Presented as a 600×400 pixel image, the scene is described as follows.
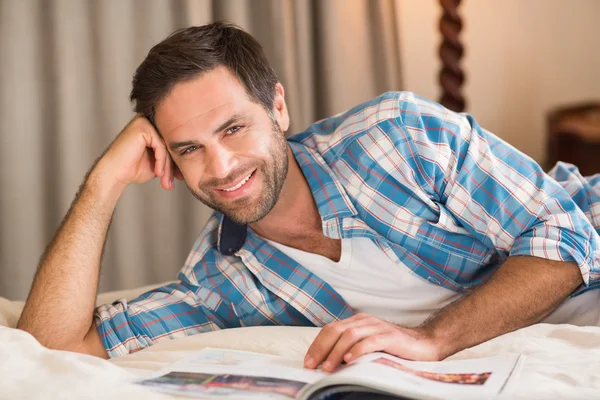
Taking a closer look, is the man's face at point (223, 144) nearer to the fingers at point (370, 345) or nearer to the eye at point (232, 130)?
the eye at point (232, 130)

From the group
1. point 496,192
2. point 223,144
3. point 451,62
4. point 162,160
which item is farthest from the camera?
point 451,62

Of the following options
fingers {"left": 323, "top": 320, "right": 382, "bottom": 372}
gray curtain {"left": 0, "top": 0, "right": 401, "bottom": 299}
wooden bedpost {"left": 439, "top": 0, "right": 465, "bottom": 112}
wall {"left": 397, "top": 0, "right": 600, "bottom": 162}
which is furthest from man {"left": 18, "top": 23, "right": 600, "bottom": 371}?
wall {"left": 397, "top": 0, "right": 600, "bottom": 162}

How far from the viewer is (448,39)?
8.63 ft

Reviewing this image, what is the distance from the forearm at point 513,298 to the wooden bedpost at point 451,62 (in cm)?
151

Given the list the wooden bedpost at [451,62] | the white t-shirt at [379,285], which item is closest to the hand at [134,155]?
the white t-shirt at [379,285]

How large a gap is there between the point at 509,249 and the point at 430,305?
191 mm

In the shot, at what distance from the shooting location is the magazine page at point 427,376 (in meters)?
0.76

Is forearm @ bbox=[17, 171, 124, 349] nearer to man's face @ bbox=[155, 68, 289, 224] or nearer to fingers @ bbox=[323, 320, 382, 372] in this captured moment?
man's face @ bbox=[155, 68, 289, 224]

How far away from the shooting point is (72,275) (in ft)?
4.40

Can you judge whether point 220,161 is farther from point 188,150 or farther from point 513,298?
point 513,298

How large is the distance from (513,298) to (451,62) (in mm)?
1613

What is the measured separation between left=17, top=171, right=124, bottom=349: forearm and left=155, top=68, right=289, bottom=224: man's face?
0.61ft

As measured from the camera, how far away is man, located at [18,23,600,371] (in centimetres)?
126

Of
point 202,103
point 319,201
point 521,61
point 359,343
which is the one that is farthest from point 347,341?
point 521,61
